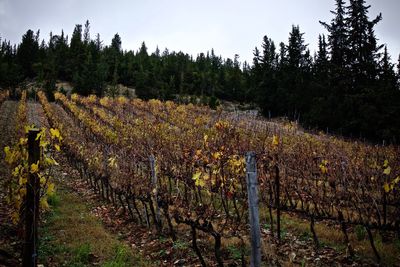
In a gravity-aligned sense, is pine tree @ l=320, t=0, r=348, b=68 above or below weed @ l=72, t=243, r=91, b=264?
above

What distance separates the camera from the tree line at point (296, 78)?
81.2 feet

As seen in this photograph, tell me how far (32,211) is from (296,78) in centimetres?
3876

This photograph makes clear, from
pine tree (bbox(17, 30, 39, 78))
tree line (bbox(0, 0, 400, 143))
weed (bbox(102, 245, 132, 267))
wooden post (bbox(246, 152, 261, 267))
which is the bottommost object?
weed (bbox(102, 245, 132, 267))

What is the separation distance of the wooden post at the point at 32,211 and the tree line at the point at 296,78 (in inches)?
822

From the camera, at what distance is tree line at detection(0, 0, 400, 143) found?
24.8 meters

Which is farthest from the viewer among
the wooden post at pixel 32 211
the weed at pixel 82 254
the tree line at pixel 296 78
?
the tree line at pixel 296 78

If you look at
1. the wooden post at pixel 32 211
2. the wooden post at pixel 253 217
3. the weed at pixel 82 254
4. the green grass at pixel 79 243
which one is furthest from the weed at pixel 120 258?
the wooden post at pixel 253 217

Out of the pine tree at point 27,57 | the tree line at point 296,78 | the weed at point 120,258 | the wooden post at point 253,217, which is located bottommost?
the weed at point 120,258

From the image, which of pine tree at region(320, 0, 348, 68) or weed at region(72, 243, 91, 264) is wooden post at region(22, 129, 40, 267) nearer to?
weed at region(72, 243, 91, 264)

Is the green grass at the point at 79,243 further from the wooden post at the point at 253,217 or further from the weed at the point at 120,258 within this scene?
the wooden post at the point at 253,217

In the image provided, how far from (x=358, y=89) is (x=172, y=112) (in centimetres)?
1906

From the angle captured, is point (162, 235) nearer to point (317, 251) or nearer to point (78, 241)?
point (78, 241)

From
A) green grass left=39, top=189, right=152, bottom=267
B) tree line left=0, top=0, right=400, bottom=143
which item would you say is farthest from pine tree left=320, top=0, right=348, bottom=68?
green grass left=39, top=189, right=152, bottom=267

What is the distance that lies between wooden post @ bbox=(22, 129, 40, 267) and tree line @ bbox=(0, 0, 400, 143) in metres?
20.9
